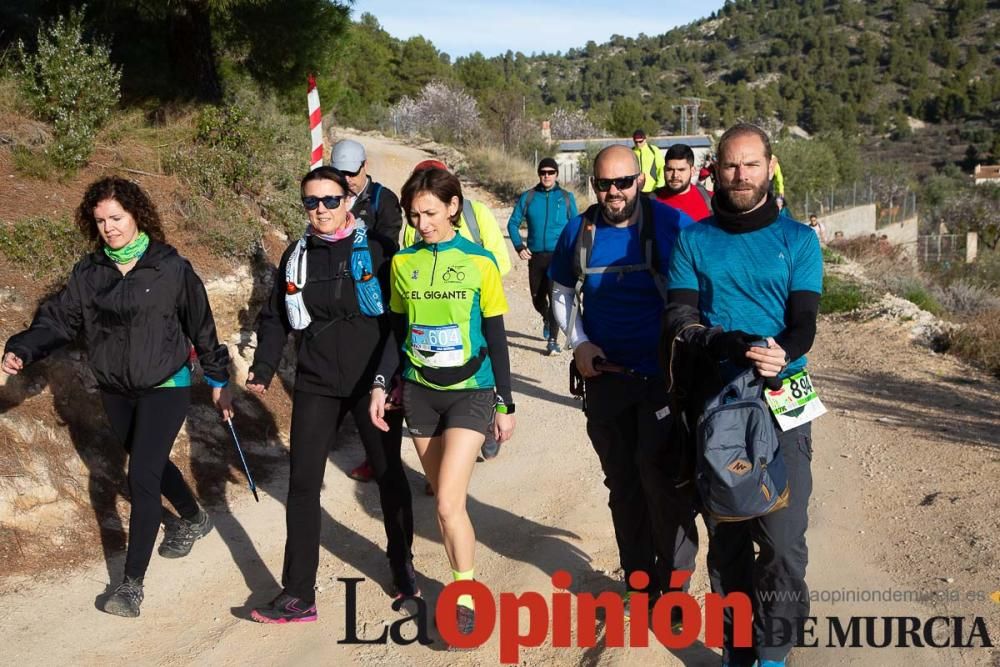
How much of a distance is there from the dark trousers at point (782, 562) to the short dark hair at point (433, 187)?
1758mm

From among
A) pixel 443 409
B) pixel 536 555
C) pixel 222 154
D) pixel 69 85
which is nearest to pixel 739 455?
pixel 443 409

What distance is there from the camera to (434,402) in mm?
4086

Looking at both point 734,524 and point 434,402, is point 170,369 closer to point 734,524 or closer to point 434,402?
point 434,402

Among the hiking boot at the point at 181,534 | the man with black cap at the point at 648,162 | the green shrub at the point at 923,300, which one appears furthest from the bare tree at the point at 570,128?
the hiking boot at the point at 181,534

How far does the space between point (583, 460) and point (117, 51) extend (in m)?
7.93

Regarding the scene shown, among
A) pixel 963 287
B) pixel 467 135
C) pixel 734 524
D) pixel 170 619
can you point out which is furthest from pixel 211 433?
pixel 467 135

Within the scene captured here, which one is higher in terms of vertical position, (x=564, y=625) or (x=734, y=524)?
(x=734, y=524)

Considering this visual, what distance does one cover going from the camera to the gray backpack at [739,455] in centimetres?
314

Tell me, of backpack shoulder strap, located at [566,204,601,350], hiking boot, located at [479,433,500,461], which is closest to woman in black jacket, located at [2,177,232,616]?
backpack shoulder strap, located at [566,204,601,350]

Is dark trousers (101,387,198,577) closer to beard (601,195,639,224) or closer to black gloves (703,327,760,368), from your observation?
beard (601,195,639,224)

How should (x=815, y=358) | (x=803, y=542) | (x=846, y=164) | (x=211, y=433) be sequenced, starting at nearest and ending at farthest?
(x=803, y=542) → (x=211, y=433) → (x=815, y=358) → (x=846, y=164)

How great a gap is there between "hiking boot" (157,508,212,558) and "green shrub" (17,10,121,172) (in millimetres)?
4545

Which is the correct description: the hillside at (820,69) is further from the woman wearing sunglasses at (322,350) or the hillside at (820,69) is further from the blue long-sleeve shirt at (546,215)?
the woman wearing sunglasses at (322,350)

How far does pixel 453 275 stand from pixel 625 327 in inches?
31.1
